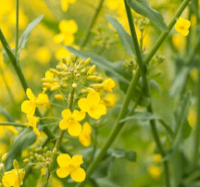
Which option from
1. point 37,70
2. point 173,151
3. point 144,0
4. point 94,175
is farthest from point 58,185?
point 144,0

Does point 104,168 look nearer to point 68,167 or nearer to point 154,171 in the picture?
point 68,167

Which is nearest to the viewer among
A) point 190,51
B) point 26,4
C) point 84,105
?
point 84,105

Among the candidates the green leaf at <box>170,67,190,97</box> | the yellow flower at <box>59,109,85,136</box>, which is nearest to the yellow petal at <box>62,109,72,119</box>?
the yellow flower at <box>59,109,85,136</box>

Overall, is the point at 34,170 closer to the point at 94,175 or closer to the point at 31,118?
the point at 94,175

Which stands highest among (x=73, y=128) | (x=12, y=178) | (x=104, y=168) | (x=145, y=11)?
(x=145, y=11)

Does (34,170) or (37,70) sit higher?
(34,170)

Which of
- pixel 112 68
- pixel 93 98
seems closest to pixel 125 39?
pixel 112 68

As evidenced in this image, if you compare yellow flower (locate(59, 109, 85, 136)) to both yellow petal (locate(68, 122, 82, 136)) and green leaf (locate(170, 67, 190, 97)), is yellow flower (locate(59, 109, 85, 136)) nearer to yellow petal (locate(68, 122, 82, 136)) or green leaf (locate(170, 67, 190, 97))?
yellow petal (locate(68, 122, 82, 136))

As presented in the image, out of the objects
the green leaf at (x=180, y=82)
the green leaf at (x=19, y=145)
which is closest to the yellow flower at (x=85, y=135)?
the green leaf at (x=19, y=145)
